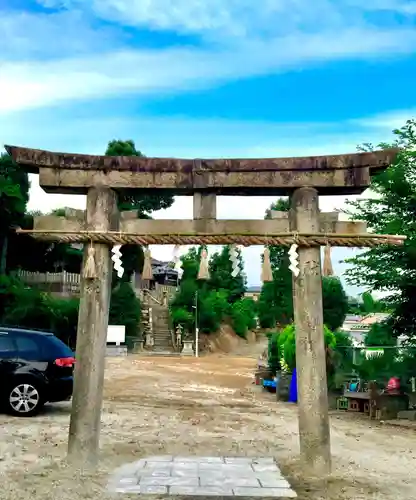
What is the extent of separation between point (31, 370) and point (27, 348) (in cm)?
46

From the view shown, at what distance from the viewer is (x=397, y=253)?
41.3 feet

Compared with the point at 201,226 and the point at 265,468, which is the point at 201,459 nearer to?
the point at 265,468

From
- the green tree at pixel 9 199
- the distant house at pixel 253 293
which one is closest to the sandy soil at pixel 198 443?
the green tree at pixel 9 199

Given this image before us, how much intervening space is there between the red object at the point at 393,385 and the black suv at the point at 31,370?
6.35 metres

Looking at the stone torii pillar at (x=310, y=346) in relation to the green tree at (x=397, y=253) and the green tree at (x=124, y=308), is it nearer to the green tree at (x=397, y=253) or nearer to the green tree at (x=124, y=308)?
the green tree at (x=397, y=253)

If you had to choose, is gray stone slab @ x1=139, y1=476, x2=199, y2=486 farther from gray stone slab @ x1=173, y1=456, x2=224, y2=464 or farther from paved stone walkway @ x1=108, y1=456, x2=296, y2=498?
gray stone slab @ x1=173, y1=456, x2=224, y2=464

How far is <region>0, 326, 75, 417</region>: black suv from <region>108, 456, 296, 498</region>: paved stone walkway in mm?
4014

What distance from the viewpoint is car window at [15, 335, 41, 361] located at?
434 inches

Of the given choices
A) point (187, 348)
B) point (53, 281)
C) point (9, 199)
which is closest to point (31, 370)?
point (9, 199)

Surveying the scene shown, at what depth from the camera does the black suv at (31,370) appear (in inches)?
423

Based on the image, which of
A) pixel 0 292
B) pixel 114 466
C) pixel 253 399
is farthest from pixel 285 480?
pixel 0 292

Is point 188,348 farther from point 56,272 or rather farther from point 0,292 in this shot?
point 0,292

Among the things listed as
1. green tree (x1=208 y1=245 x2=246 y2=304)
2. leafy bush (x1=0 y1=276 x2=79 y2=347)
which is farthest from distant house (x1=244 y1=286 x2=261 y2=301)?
leafy bush (x1=0 y1=276 x2=79 y2=347)

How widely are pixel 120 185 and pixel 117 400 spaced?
8509 mm
